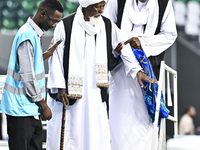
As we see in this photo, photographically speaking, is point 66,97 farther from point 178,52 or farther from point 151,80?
point 178,52

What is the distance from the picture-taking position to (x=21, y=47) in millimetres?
2688

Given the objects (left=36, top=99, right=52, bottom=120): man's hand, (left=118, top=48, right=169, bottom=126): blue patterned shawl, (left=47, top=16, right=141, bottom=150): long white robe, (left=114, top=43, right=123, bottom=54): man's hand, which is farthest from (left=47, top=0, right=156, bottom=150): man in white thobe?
(left=36, top=99, right=52, bottom=120): man's hand

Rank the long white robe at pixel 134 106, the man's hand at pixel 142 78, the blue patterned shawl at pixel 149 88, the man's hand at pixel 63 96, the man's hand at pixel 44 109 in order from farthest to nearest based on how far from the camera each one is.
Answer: the long white robe at pixel 134 106
the blue patterned shawl at pixel 149 88
the man's hand at pixel 142 78
the man's hand at pixel 63 96
the man's hand at pixel 44 109

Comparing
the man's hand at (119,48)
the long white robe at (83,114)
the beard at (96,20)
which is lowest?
the long white robe at (83,114)

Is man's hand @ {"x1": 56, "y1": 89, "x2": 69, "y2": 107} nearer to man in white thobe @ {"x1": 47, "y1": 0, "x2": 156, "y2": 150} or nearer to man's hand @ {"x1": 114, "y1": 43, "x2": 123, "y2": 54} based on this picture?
man in white thobe @ {"x1": 47, "y1": 0, "x2": 156, "y2": 150}

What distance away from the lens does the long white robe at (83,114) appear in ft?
10.5

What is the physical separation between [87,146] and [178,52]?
19.8ft

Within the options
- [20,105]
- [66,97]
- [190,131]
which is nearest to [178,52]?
[190,131]

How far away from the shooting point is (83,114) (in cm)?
328

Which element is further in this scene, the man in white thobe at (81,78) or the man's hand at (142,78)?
the man's hand at (142,78)

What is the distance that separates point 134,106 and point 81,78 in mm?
729

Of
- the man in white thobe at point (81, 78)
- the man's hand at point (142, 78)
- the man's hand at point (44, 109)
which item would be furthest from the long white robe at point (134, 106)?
the man's hand at point (44, 109)

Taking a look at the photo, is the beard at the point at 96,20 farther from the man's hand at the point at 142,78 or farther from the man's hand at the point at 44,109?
the man's hand at the point at 44,109

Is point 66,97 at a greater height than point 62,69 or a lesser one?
lesser
